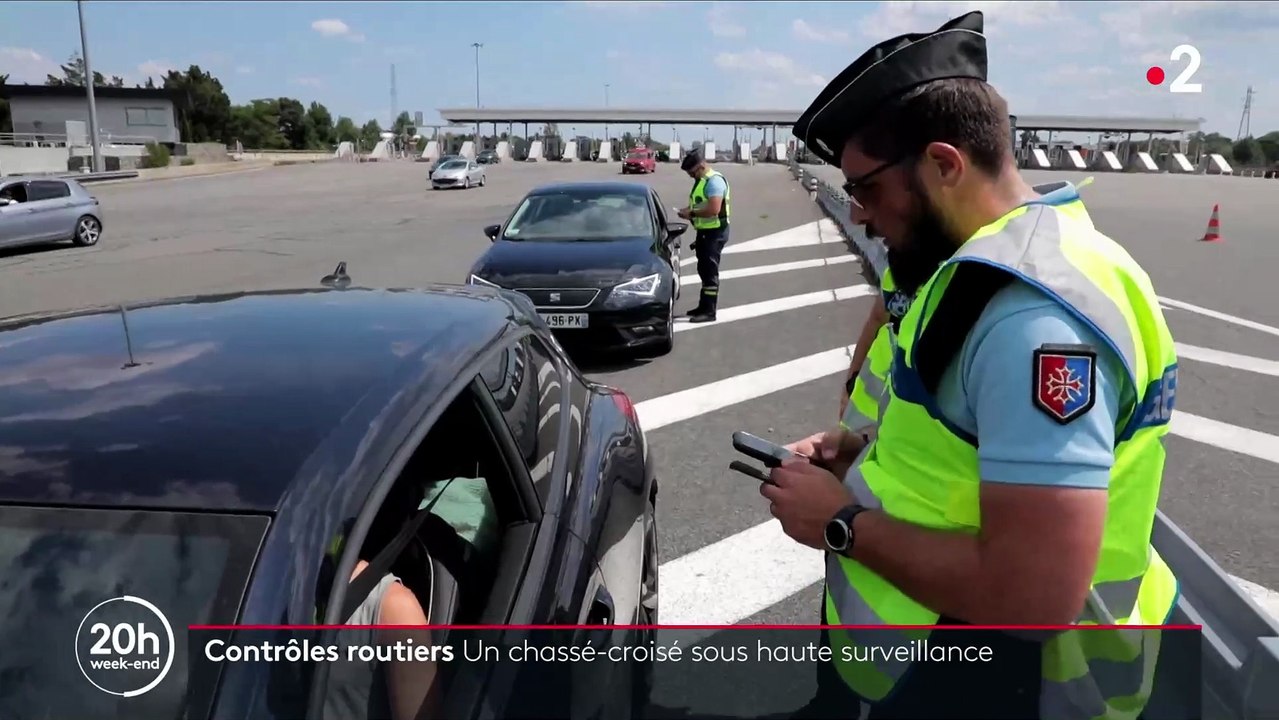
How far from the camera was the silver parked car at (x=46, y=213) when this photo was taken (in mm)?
16812

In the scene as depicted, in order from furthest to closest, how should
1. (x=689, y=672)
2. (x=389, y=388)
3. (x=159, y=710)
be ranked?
(x=689, y=672) → (x=389, y=388) → (x=159, y=710)

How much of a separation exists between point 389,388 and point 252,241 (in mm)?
18194

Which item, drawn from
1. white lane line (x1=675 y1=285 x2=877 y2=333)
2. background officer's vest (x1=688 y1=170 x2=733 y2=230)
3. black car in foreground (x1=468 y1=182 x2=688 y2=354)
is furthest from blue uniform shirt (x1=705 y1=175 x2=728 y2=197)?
white lane line (x1=675 y1=285 x2=877 y2=333)

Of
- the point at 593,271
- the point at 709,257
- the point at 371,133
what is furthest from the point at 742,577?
the point at 371,133

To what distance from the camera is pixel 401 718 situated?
1.65 m

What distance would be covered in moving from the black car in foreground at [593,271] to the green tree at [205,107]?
302ft

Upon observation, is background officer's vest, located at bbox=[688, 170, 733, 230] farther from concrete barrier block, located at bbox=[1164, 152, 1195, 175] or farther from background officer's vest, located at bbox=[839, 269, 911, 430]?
concrete barrier block, located at bbox=[1164, 152, 1195, 175]

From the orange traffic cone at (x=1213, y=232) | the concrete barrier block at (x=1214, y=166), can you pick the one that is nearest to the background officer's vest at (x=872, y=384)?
the orange traffic cone at (x=1213, y=232)

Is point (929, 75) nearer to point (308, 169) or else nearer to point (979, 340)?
point (979, 340)

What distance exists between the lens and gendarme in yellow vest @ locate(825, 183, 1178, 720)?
1298 mm

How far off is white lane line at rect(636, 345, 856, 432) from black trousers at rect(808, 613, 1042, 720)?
4.44 metres

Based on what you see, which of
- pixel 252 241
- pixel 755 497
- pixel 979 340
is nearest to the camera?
pixel 979 340

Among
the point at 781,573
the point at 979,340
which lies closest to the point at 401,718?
the point at 979,340

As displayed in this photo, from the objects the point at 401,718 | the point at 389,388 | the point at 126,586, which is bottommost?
the point at 401,718
